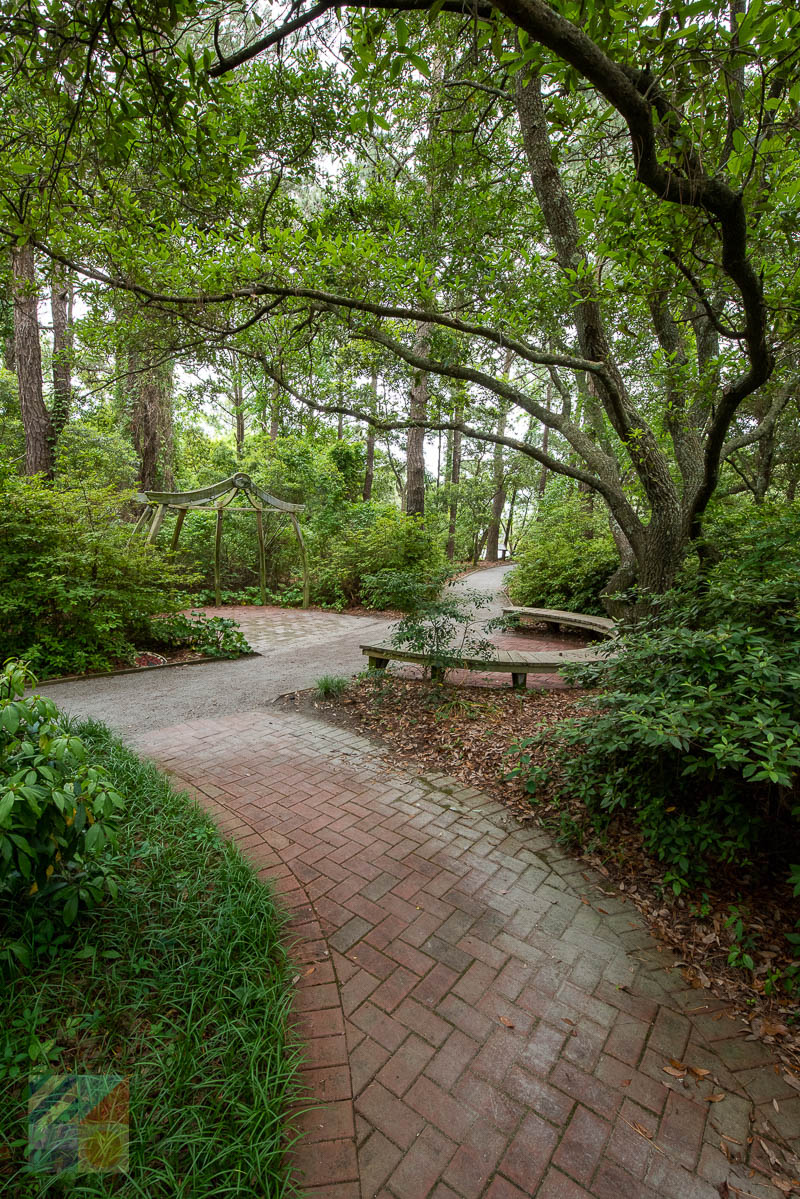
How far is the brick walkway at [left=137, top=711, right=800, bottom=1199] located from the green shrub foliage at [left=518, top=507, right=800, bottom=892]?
0.48 metres

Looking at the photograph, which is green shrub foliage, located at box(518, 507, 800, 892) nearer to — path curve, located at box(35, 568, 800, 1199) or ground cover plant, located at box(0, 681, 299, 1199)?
path curve, located at box(35, 568, 800, 1199)

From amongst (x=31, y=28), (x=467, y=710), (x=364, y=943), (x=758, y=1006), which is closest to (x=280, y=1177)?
(x=364, y=943)

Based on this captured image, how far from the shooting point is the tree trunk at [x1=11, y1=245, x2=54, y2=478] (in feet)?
28.7

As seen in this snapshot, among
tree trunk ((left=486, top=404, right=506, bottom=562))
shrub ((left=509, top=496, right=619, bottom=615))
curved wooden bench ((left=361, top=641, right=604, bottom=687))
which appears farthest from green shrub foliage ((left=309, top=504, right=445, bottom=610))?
tree trunk ((left=486, top=404, right=506, bottom=562))

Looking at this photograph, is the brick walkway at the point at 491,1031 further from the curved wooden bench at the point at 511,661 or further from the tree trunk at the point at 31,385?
the tree trunk at the point at 31,385

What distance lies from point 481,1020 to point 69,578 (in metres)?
5.60

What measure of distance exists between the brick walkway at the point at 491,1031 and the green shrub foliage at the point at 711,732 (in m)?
0.48

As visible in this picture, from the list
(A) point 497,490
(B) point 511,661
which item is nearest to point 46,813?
(B) point 511,661

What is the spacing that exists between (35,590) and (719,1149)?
6.28 m

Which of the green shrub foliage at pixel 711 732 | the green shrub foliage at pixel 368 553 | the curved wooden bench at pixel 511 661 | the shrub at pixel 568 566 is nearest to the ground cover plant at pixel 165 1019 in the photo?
the green shrub foliage at pixel 711 732

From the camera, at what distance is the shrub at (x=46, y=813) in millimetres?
1499

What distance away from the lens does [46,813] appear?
62.9 inches

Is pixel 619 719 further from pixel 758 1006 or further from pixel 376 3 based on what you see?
pixel 376 3

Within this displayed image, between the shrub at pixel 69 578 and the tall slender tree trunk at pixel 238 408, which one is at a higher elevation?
the tall slender tree trunk at pixel 238 408
